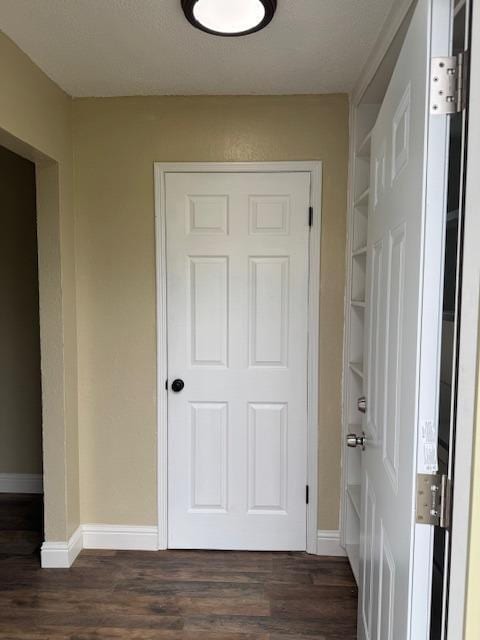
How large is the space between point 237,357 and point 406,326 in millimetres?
1441

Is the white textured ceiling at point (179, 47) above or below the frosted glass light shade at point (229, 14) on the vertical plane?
above

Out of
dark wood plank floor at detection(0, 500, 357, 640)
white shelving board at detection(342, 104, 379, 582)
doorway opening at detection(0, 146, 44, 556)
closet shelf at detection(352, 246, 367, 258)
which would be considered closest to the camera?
dark wood plank floor at detection(0, 500, 357, 640)

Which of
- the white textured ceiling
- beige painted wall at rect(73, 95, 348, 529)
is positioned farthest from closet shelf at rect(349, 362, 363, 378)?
the white textured ceiling

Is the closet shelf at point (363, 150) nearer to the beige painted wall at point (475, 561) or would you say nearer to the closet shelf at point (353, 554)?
the beige painted wall at point (475, 561)

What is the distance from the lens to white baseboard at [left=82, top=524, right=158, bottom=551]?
245 cm

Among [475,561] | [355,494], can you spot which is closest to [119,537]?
[355,494]

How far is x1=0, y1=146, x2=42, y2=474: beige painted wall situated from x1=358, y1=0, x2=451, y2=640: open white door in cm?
245

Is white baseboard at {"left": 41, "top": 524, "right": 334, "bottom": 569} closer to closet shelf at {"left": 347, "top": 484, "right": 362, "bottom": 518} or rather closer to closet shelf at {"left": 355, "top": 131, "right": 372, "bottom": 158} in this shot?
closet shelf at {"left": 347, "top": 484, "right": 362, "bottom": 518}

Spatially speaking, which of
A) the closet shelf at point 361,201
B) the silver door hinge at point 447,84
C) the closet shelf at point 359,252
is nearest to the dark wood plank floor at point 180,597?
the closet shelf at point 359,252

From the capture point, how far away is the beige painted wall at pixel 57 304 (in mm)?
2148

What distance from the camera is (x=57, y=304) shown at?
88.0 inches

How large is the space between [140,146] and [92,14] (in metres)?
0.75

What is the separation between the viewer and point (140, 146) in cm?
232

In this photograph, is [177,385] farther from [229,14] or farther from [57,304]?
[229,14]
